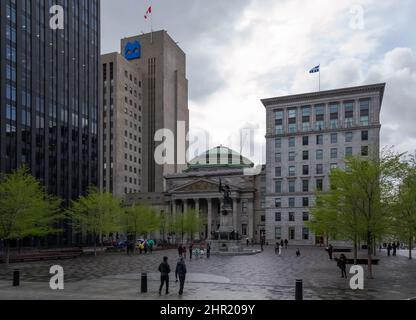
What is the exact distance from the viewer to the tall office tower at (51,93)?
73500 mm

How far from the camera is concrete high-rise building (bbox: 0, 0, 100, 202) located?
73.4 metres

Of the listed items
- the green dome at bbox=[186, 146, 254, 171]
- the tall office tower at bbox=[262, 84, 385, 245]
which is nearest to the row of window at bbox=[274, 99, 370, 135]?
the tall office tower at bbox=[262, 84, 385, 245]

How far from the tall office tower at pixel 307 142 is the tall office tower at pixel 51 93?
42.2 metres

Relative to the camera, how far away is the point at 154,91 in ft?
476

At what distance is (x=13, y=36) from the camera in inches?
2936

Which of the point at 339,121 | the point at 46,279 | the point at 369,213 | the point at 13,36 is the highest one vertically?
the point at 13,36

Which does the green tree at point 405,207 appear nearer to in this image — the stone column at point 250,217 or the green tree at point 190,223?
the green tree at point 190,223

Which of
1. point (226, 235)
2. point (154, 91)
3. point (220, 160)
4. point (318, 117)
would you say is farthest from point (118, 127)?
point (226, 235)

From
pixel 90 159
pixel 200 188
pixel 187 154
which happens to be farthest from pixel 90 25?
pixel 187 154

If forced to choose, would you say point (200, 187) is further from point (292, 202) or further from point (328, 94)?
point (328, 94)

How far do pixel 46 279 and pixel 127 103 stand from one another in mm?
111911

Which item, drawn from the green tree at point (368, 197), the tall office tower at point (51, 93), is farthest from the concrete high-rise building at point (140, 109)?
the green tree at point (368, 197)

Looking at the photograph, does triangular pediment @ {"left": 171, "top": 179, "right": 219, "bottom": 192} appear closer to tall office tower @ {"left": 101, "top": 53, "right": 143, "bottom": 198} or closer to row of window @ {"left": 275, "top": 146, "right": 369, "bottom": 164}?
tall office tower @ {"left": 101, "top": 53, "right": 143, "bottom": 198}
